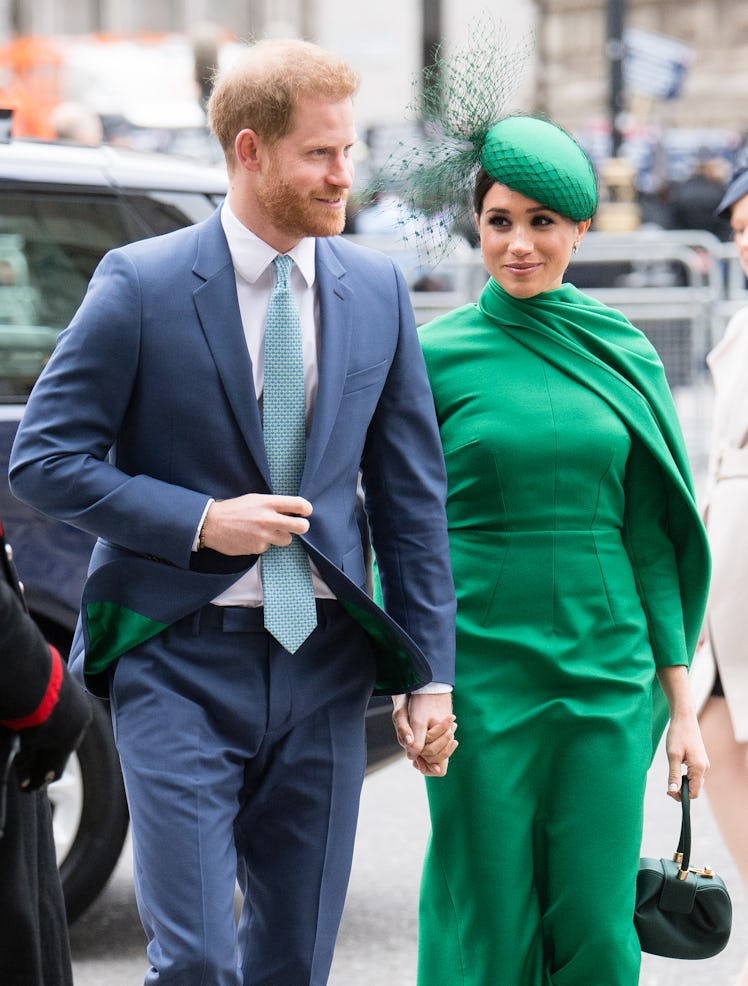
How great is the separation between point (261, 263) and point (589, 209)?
760 millimetres

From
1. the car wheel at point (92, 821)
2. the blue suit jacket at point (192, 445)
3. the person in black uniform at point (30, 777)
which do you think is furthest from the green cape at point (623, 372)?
the car wheel at point (92, 821)

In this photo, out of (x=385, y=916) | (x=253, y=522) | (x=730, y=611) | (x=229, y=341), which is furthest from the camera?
(x=385, y=916)

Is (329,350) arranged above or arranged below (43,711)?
above

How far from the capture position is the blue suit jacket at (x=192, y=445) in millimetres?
2936

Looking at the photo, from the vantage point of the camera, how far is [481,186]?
3.51 metres

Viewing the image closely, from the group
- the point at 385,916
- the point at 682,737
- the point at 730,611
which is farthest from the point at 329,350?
the point at 385,916

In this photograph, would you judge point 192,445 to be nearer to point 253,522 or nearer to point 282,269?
point 253,522

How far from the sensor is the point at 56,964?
2828 mm

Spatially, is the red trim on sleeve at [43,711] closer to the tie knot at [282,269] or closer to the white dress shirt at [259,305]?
the white dress shirt at [259,305]

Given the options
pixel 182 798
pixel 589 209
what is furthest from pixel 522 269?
pixel 182 798

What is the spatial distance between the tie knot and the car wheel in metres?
1.96

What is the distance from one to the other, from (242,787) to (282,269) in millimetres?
876

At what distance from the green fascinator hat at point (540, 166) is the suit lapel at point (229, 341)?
0.67 meters

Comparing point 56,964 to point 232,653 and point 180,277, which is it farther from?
point 180,277
